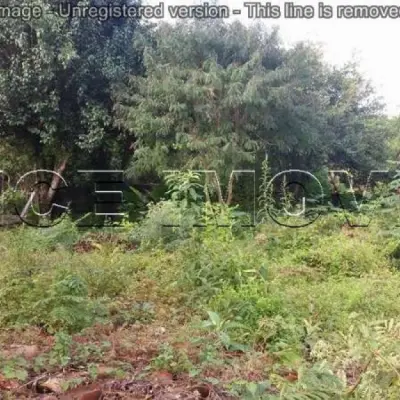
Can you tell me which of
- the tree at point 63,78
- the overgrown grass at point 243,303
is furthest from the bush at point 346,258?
the tree at point 63,78

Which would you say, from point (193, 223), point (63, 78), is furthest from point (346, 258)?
point (63, 78)

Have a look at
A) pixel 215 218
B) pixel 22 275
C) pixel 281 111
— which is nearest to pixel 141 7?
pixel 281 111

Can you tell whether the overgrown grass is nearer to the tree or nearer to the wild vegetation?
the wild vegetation

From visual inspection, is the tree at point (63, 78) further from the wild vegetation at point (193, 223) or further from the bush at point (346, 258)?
the bush at point (346, 258)

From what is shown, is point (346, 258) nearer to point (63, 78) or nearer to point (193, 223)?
point (193, 223)

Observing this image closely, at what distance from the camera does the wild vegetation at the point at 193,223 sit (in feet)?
7.27

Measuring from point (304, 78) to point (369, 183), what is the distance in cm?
221

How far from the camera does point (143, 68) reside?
24.5ft

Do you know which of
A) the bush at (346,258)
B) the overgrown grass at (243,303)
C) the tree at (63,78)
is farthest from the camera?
the tree at (63,78)

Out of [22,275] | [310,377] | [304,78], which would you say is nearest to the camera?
[310,377]

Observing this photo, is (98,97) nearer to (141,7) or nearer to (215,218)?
(141,7)

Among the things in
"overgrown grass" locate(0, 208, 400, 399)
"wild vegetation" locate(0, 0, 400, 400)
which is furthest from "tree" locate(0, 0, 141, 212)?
"overgrown grass" locate(0, 208, 400, 399)

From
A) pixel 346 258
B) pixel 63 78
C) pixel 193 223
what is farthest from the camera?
pixel 63 78

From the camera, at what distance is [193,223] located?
5102mm
